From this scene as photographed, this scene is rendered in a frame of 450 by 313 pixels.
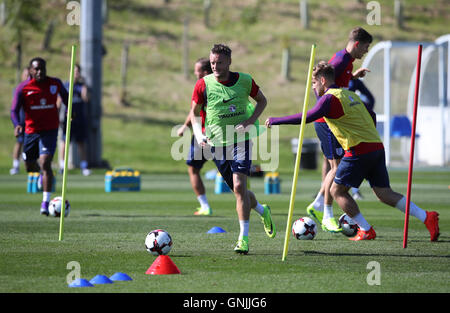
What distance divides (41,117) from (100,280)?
19.6 ft

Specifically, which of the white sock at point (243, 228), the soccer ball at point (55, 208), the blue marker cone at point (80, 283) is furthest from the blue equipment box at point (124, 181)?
the blue marker cone at point (80, 283)

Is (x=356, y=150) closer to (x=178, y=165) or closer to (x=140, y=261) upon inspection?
(x=140, y=261)

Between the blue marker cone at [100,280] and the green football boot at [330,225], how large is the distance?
13.9 ft

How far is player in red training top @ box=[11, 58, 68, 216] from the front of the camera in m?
11.5

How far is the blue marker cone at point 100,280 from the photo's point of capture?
6008 mm

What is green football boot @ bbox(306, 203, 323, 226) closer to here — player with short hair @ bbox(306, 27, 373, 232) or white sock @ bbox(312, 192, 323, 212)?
white sock @ bbox(312, 192, 323, 212)

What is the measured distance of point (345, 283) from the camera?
615 cm

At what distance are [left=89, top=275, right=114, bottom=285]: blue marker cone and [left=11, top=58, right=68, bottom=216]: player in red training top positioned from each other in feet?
18.3

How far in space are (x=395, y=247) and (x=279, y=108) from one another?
32.9 m

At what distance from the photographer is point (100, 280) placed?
6.03 meters

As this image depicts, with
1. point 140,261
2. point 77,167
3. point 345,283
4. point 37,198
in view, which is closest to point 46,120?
point 37,198

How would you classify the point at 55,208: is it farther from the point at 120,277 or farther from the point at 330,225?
the point at 120,277

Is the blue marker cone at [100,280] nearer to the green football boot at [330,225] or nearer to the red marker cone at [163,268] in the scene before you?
the red marker cone at [163,268]

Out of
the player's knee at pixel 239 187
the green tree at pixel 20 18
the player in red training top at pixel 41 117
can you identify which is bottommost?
the player's knee at pixel 239 187
